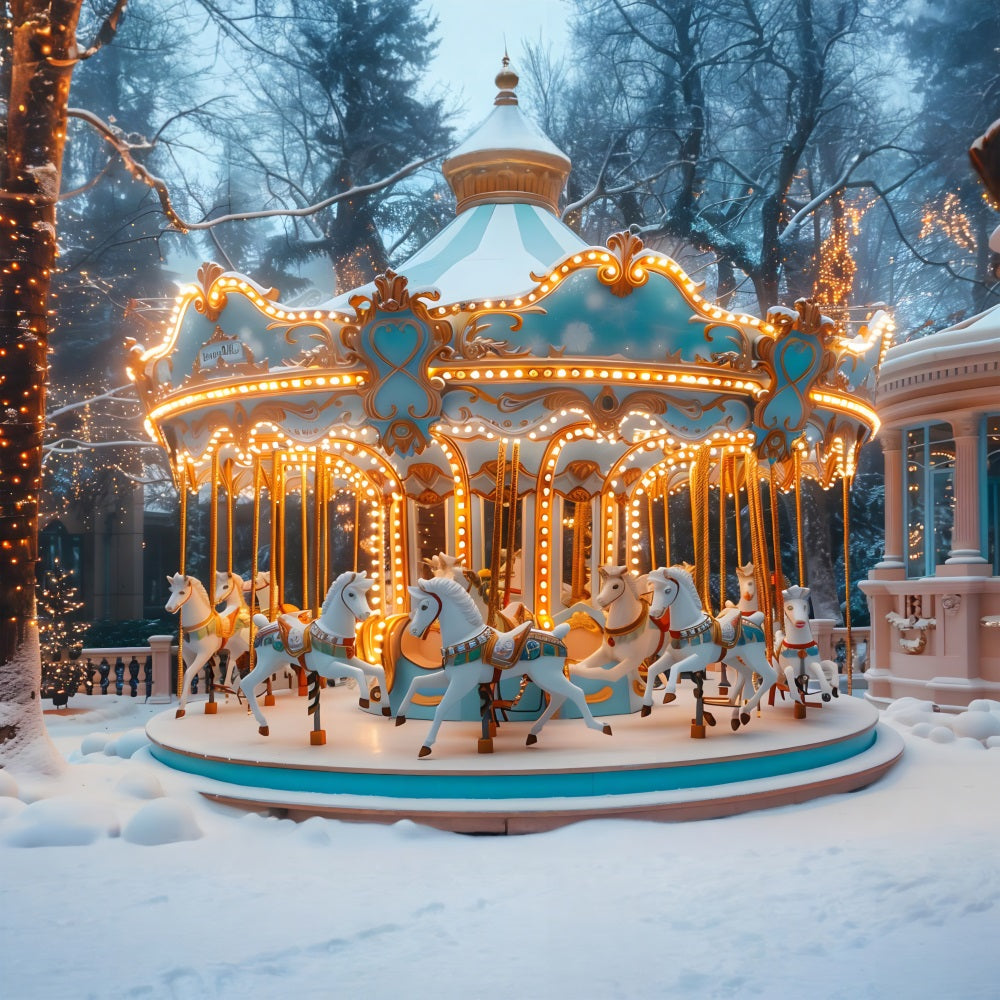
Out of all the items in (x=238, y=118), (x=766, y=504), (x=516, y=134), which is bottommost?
(x=766, y=504)

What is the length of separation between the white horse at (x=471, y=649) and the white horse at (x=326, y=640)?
0.66 metres

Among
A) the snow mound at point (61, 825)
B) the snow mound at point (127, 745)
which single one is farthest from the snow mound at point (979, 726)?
the snow mound at point (61, 825)

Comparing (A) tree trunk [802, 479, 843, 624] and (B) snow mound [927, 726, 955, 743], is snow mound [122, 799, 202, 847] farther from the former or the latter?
(A) tree trunk [802, 479, 843, 624]

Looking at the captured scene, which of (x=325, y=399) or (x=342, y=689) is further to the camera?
(x=342, y=689)

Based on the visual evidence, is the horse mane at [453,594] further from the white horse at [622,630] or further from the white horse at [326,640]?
the white horse at [622,630]

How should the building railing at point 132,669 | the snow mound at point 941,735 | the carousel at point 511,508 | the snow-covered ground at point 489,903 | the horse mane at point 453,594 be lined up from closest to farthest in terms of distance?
the snow-covered ground at point 489,903 → the carousel at point 511,508 → the horse mane at point 453,594 → the snow mound at point 941,735 → the building railing at point 132,669

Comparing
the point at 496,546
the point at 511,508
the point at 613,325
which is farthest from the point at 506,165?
the point at 496,546

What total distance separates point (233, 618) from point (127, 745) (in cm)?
160

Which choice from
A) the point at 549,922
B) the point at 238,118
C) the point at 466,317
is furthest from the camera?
the point at 238,118

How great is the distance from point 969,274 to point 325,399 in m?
19.6

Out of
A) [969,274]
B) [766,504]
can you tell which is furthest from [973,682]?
[969,274]

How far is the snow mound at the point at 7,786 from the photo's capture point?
19.5ft

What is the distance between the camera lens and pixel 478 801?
18.9 ft

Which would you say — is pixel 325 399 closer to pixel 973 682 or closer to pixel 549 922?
pixel 549 922
